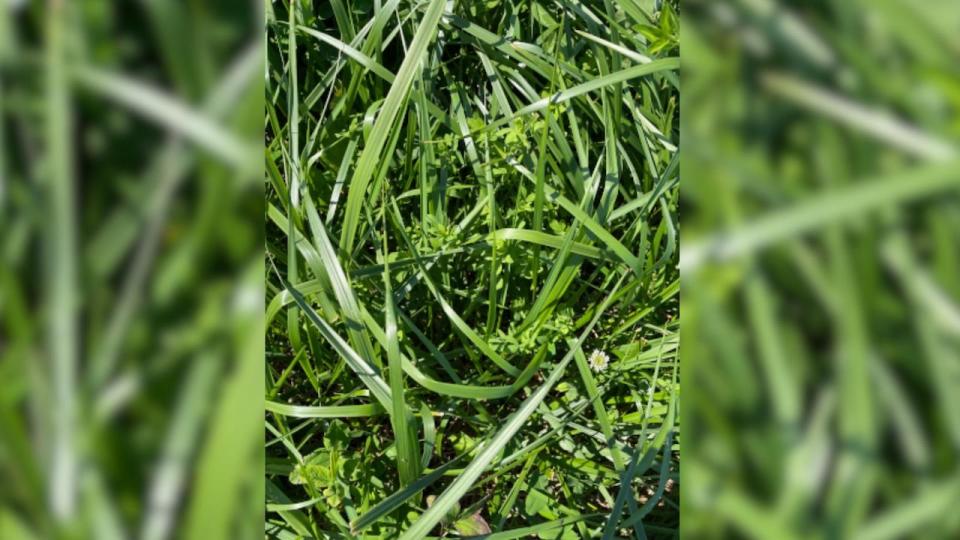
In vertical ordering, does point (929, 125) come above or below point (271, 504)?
above

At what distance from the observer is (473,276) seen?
80cm

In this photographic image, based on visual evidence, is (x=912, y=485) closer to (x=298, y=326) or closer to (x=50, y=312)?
(x=50, y=312)

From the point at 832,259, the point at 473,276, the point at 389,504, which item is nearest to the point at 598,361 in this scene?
the point at 473,276

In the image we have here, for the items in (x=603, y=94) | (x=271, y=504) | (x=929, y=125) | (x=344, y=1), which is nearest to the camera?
(x=929, y=125)

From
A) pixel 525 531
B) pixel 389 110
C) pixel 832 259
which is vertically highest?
pixel 832 259

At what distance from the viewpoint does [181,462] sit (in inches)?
5.5

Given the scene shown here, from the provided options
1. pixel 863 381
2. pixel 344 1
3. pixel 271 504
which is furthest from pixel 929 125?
pixel 344 1

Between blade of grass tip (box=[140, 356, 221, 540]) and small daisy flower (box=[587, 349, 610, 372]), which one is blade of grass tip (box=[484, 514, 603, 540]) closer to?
small daisy flower (box=[587, 349, 610, 372])

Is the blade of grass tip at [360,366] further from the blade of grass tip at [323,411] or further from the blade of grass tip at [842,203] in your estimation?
the blade of grass tip at [842,203]

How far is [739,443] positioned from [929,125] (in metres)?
0.06

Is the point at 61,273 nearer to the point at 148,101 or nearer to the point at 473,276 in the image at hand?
the point at 148,101

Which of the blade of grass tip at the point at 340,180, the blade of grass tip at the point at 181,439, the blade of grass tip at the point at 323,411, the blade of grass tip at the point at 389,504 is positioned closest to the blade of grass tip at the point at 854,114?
the blade of grass tip at the point at 181,439

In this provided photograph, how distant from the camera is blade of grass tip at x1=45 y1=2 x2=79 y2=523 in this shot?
0.13 m

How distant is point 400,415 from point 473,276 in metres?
0.26
